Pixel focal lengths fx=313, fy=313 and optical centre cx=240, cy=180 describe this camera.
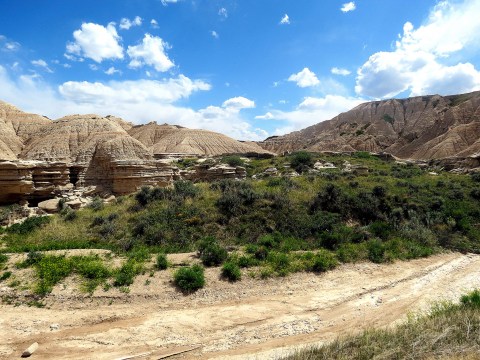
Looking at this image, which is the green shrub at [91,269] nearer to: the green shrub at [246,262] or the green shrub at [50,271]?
the green shrub at [50,271]

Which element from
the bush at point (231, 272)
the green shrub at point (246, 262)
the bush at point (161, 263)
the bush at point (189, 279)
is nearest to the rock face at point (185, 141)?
the bush at point (161, 263)

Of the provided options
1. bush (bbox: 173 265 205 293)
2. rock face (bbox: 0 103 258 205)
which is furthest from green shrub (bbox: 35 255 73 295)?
rock face (bbox: 0 103 258 205)

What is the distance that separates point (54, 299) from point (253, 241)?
22.9ft

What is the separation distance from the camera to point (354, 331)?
6887mm

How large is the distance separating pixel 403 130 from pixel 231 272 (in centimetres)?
8124

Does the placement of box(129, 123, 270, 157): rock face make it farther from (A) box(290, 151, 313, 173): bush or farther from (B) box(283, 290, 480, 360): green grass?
(B) box(283, 290, 480, 360): green grass

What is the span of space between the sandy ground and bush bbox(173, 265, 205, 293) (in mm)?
234

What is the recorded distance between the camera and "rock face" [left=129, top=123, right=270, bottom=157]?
57.9 m

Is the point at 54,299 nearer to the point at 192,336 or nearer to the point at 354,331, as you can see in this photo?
the point at 192,336

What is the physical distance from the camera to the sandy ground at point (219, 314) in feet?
21.0

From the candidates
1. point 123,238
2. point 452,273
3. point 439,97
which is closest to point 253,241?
point 123,238

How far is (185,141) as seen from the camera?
60062mm

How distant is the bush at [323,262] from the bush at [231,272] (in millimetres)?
2509

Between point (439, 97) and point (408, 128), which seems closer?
point (408, 128)
